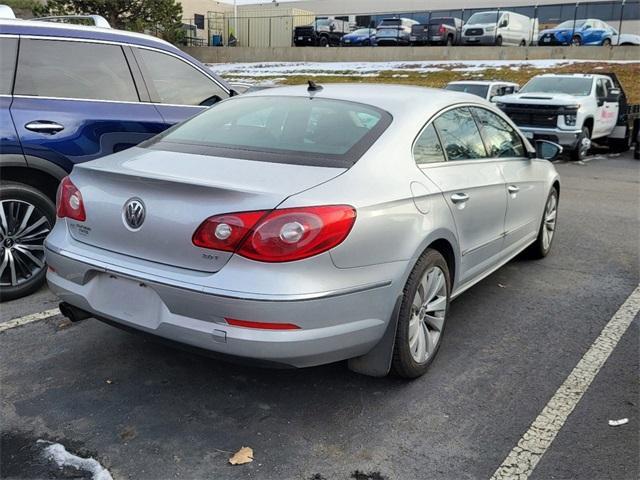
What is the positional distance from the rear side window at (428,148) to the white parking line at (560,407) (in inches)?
57.9

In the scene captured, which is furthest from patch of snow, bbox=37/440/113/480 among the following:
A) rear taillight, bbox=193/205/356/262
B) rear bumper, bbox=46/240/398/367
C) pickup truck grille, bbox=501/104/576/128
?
pickup truck grille, bbox=501/104/576/128

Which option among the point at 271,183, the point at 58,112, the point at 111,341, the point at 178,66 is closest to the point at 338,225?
the point at 271,183

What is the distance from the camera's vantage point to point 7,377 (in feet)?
11.0

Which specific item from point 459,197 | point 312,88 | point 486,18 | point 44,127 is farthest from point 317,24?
point 459,197

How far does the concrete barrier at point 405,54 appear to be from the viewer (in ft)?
90.5

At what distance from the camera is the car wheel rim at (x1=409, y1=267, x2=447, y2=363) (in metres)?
3.27

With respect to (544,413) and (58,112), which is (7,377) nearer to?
(58,112)

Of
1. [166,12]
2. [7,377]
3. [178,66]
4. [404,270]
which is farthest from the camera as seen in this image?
[166,12]

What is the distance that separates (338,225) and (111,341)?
1.89 metres

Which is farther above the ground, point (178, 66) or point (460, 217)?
point (178, 66)

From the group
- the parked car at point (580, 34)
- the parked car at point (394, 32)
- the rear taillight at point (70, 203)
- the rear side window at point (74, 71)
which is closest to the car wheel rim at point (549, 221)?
the rear side window at point (74, 71)

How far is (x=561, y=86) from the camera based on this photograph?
1383cm

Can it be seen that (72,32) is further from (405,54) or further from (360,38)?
(360,38)

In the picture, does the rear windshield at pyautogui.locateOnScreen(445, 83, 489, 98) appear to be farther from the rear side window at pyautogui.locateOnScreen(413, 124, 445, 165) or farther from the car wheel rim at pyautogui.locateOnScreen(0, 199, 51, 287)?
the car wheel rim at pyautogui.locateOnScreen(0, 199, 51, 287)
